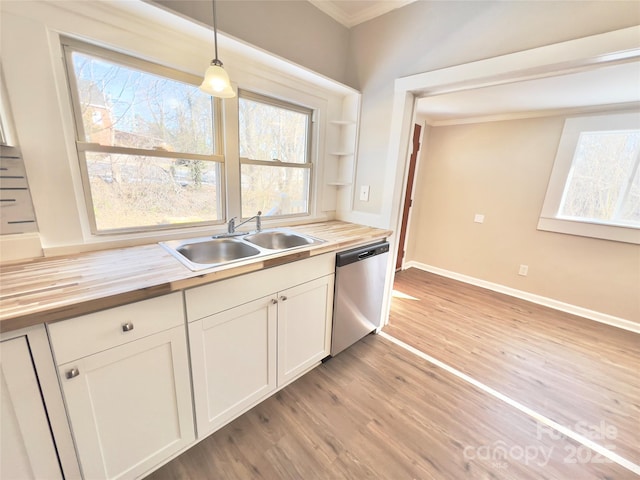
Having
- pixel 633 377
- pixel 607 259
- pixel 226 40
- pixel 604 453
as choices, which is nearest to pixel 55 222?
pixel 226 40

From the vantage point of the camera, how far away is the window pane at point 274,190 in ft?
6.39

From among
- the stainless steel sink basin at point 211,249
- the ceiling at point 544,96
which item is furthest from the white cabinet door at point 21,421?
the ceiling at point 544,96

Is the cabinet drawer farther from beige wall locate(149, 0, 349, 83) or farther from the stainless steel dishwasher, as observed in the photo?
beige wall locate(149, 0, 349, 83)

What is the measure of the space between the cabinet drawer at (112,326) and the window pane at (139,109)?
37.3 inches

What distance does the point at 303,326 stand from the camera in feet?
5.39

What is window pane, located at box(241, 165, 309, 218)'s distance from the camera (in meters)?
1.95

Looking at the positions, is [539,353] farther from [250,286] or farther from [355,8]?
[355,8]

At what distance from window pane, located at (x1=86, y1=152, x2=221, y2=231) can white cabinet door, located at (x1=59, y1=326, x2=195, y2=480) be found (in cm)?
79

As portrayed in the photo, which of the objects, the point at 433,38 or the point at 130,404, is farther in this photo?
the point at 433,38

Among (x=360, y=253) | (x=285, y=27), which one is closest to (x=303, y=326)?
(x=360, y=253)

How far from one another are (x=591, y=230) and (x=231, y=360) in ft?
12.1

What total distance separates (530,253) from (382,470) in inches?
122

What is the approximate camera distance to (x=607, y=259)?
8.75 feet

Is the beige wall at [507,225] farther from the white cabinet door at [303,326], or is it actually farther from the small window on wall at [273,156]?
the white cabinet door at [303,326]
